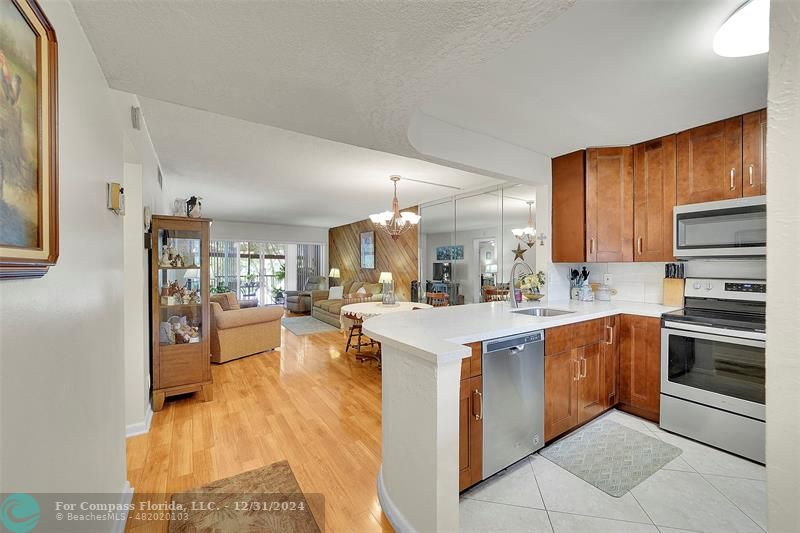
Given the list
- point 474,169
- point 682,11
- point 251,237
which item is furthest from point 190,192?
point 682,11

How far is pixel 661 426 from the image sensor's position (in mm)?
2443

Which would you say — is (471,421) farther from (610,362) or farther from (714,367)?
(714,367)

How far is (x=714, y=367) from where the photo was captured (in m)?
2.23

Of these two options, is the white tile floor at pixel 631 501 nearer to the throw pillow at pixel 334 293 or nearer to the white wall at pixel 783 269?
the white wall at pixel 783 269

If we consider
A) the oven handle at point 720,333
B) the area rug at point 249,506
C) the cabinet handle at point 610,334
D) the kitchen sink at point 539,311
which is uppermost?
the kitchen sink at point 539,311

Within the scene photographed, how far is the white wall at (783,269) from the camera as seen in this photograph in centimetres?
57

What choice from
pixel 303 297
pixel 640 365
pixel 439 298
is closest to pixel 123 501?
pixel 640 365

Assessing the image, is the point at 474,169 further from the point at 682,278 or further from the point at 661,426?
the point at 661,426

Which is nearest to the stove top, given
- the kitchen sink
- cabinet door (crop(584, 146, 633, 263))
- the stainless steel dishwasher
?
cabinet door (crop(584, 146, 633, 263))

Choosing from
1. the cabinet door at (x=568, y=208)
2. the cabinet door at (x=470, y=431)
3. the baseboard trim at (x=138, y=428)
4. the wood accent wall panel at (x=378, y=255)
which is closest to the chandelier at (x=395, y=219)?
the wood accent wall panel at (x=378, y=255)

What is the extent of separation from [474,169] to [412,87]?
1.36 meters

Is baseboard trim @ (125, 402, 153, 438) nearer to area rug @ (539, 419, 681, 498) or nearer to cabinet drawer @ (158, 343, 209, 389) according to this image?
cabinet drawer @ (158, 343, 209, 389)

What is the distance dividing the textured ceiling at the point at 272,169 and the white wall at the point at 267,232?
1836 mm

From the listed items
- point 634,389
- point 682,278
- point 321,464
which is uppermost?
point 682,278
